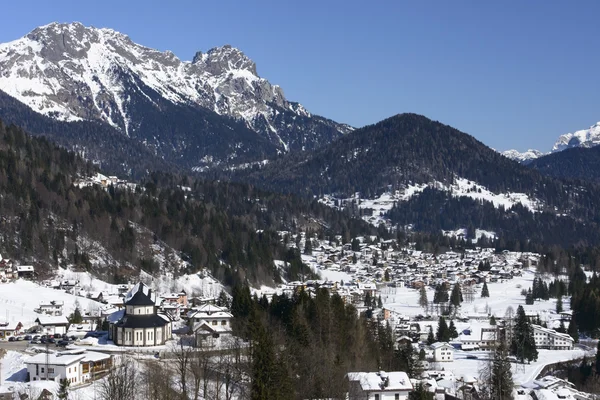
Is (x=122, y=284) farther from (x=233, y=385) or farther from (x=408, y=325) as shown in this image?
(x=233, y=385)

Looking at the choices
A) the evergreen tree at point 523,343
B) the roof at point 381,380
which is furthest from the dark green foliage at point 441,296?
the roof at point 381,380

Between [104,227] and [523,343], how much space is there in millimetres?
70256

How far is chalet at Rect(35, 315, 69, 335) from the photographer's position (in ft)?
281

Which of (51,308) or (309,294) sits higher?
(309,294)

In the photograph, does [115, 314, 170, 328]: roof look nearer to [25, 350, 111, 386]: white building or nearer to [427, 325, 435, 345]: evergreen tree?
[25, 350, 111, 386]: white building

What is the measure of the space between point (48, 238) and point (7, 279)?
64.1 ft

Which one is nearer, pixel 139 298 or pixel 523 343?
pixel 139 298

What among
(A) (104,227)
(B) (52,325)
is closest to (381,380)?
(B) (52,325)

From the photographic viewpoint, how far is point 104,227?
142375 mm

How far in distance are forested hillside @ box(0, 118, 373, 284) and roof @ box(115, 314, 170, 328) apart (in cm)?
5231

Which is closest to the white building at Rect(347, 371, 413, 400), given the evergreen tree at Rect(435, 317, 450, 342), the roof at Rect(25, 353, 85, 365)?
the roof at Rect(25, 353, 85, 365)

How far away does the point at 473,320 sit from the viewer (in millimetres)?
129500

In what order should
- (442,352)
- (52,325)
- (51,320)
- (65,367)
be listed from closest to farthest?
(65,367), (52,325), (51,320), (442,352)

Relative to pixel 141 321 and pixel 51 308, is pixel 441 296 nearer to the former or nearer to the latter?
pixel 51 308
